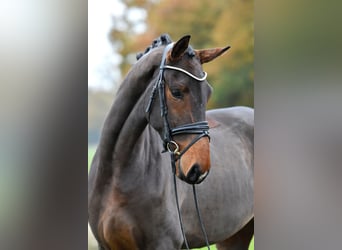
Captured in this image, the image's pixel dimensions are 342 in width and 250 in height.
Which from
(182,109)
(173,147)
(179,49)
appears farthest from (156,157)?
(179,49)

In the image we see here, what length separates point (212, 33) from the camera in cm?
256

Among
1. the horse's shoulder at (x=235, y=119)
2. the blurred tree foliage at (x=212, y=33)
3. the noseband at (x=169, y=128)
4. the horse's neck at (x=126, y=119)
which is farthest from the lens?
the horse's shoulder at (x=235, y=119)

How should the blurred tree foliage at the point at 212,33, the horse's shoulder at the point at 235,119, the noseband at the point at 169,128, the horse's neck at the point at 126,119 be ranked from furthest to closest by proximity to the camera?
the horse's shoulder at the point at 235,119, the blurred tree foliage at the point at 212,33, the horse's neck at the point at 126,119, the noseband at the point at 169,128

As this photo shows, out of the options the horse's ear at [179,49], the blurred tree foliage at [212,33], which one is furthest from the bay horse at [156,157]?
the blurred tree foliage at [212,33]

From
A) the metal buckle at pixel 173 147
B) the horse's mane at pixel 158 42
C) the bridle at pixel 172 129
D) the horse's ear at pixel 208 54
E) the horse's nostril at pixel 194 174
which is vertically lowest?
the horse's nostril at pixel 194 174

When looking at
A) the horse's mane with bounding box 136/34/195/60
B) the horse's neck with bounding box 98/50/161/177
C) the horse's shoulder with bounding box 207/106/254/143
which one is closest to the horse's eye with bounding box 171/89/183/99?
the horse's neck with bounding box 98/50/161/177

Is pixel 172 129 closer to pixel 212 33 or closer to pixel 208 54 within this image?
pixel 208 54

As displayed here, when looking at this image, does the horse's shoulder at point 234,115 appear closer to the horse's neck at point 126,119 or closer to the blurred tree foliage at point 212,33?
the blurred tree foliage at point 212,33

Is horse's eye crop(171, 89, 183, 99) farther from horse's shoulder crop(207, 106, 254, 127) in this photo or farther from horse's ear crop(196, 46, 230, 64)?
horse's shoulder crop(207, 106, 254, 127)

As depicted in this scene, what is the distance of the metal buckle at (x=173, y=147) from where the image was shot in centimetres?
215

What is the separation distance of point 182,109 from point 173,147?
16 cm
